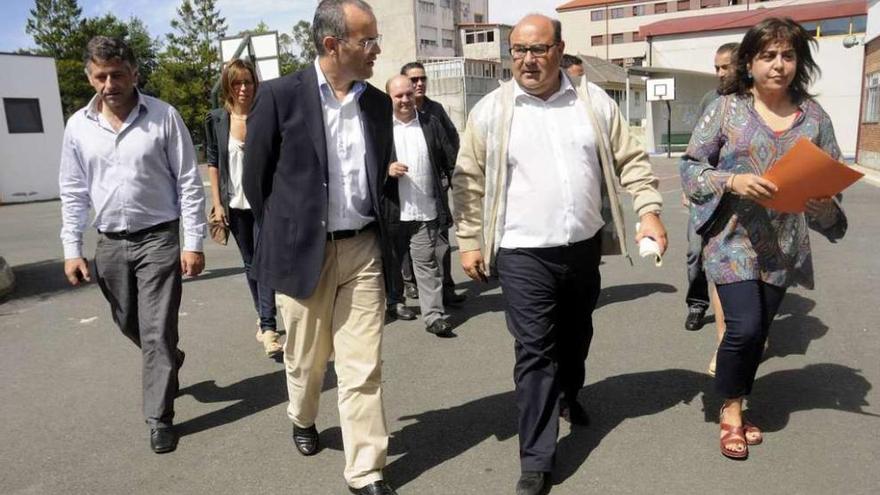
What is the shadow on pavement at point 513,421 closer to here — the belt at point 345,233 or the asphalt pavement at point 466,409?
the asphalt pavement at point 466,409

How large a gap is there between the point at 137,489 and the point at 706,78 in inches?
1438

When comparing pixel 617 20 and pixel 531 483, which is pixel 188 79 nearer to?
pixel 531 483

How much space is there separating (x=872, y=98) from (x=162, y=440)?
22.8 meters

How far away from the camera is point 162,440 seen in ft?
12.0

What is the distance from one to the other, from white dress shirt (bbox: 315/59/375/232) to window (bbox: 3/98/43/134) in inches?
864

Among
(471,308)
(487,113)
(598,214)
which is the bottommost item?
(471,308)

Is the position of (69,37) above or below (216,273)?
above

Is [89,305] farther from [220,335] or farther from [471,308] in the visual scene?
[471,308]

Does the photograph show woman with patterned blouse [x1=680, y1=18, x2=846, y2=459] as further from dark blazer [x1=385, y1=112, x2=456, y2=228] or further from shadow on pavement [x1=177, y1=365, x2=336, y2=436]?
dark blazer [x1=385, y1=112, x2=456, y2=228]

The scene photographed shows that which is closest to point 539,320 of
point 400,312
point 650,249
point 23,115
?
point 650,249

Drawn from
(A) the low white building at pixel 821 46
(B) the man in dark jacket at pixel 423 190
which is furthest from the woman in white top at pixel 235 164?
(A) the low white building at pixel 821 46

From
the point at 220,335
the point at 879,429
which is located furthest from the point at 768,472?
the point at 220,335

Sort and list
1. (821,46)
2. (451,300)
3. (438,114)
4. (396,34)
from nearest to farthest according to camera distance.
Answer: (438,114), (451,300), (821,46), (396,34)

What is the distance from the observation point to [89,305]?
7074mm
